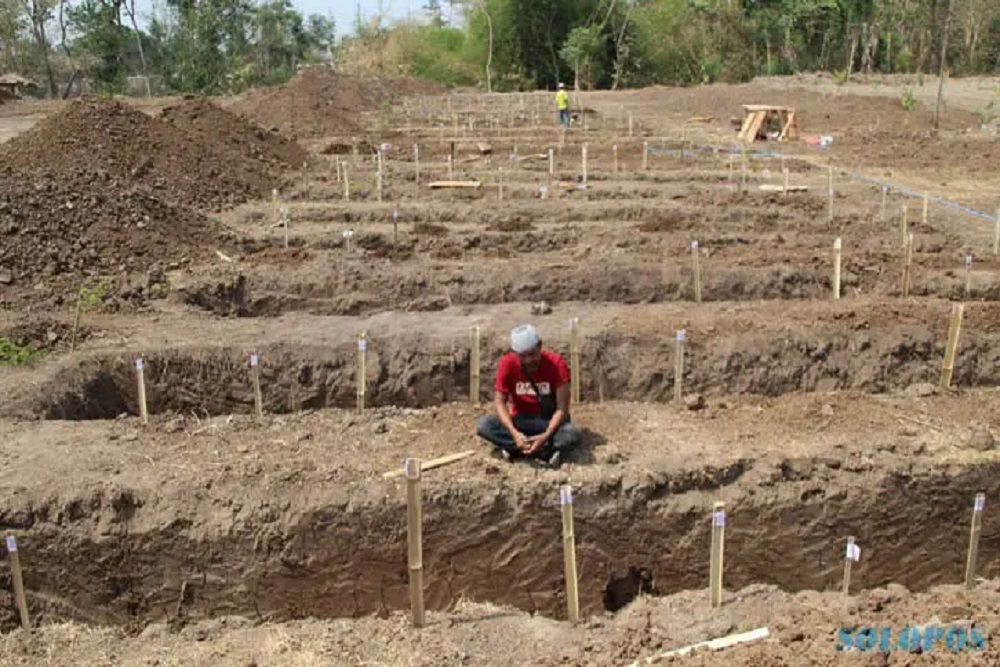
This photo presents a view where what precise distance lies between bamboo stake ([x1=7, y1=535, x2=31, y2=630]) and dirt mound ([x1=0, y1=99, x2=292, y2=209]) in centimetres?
915

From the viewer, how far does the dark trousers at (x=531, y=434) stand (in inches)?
241

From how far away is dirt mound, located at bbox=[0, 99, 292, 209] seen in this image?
47.9ft

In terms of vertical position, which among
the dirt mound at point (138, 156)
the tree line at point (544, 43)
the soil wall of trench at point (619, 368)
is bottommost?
the soil wall of trench at point (619, 368)

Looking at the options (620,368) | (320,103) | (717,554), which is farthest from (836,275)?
(320,103)

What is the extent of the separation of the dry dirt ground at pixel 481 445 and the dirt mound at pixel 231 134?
346 centimetres

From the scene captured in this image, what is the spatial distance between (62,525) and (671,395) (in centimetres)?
507

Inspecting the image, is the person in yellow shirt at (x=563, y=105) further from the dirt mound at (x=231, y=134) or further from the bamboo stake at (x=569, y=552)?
the bamboo stake at (x=569, y=552)

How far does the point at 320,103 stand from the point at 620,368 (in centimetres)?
2494

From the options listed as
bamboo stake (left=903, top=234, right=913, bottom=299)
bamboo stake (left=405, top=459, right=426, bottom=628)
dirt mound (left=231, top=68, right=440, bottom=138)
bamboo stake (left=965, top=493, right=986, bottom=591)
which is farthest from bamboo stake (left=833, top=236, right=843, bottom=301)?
dirt mound (left=231, top=68, right=440, bottom=138)

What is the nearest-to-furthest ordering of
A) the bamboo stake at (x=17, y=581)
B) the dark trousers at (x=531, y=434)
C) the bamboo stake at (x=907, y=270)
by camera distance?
the bamboo stake at (x=17, y=581) < the dark trousers at (x=531, y=434) < the bamboo stake at (x=907, y=270)

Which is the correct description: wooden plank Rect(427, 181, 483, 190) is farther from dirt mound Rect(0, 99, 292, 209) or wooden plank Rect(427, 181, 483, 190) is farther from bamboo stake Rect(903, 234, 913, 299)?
bamboo stake Rect(903, 234, 913, 299)

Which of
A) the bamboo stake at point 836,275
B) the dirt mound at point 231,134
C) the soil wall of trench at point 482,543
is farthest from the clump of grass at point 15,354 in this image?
Result: the dirt mound at point 231,134

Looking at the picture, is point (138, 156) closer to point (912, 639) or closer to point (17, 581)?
point (17, 581)

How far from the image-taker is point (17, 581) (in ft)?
17.1
